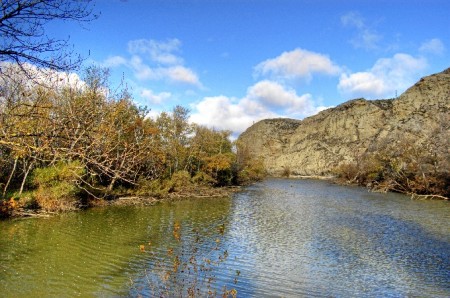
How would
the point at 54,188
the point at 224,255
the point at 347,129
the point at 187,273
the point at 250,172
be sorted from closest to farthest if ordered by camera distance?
the point at 224,255 < the point at 187,273 < the point at 54,188 < the point at 250,172 < the point at 347,129

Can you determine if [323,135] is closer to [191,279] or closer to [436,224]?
[436,224]

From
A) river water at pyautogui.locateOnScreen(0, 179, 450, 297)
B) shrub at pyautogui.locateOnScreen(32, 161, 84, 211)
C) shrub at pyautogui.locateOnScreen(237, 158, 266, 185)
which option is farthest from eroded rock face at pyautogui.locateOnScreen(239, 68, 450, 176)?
shrub at pyautogui.locateOnScreen(32, 161, 84, 211)

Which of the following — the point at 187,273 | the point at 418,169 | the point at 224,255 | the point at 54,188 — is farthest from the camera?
the point at 418,169

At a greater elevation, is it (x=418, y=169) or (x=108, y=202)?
(x=418, y=169)

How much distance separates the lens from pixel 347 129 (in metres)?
112

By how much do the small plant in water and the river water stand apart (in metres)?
0.05

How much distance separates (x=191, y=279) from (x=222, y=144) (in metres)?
43.0

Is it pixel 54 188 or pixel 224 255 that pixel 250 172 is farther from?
pixel 224 255

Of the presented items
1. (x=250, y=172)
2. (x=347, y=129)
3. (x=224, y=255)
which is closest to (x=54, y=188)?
(x=224, y=255)

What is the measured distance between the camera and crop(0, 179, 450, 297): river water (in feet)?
37.2

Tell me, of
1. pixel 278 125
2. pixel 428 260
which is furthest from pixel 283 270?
pixel 278 125

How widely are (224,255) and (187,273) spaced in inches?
127

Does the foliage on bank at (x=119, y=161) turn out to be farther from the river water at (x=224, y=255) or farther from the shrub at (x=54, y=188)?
the river water at (x=224, y=255)

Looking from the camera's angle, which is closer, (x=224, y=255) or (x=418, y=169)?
(x=224, y=255)
